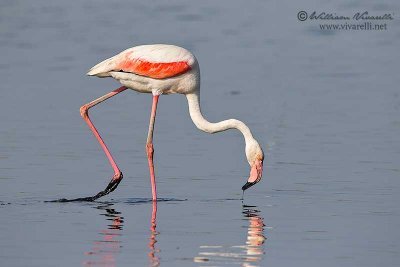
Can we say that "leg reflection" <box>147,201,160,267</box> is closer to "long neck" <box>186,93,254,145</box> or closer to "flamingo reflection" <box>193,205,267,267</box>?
"flamingo reflection" <box>193,205,267,267</box>

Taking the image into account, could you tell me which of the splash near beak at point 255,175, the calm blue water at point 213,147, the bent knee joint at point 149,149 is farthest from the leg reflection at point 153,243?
the bent knee joint at point 149,149

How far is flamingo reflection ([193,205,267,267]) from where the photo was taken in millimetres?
9781

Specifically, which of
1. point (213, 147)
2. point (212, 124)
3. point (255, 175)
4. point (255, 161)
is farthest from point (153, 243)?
point (213, 147)

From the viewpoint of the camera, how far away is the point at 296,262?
32.1 ft

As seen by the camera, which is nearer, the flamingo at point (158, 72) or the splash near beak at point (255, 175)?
the splash near beak at point (255, 175)

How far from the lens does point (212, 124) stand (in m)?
13.9

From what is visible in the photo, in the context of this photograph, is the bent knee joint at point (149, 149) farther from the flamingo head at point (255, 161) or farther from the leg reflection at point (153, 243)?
the leg reflection at point (153, 243)

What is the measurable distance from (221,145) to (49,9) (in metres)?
15.6

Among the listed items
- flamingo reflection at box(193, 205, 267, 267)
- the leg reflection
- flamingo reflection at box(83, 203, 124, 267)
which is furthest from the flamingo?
flamingo reflection at box(193, 205, 267, 267)

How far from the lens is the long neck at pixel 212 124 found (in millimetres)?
13445

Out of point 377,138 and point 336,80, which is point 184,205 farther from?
point 336,80

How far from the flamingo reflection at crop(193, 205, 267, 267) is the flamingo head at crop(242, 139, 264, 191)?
6.44ft

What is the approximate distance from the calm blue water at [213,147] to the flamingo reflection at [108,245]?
23 millimetres

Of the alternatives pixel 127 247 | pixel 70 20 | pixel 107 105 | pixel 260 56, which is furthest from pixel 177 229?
pixel 70 20
